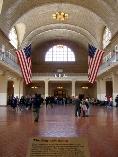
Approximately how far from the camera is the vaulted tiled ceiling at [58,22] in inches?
1246

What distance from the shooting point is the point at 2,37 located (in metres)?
33.1

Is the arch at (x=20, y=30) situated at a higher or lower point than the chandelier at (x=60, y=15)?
lower

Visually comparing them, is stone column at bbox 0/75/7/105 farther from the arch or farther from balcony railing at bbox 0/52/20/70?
the arch

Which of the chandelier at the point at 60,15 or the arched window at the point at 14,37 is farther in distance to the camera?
the arched window at the point at 14,37

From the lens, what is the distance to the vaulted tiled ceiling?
Result: 31.6 meters

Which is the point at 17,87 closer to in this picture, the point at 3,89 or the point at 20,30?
the point at 20,30

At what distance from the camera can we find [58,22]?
4216cm

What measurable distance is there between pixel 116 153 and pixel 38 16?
3244 cm

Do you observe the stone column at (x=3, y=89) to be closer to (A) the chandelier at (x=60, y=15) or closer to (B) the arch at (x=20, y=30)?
(B) the arch at (x=20, y=30)

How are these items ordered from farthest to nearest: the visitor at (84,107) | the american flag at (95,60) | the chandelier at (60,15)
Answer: the chandelier at (60,15)
the american flag at (95,60)
the visitor at (84,107)

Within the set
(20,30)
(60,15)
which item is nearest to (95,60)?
(60,15)

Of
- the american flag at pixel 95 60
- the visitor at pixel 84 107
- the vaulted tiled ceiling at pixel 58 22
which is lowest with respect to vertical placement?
the visitor at pixel 84 107

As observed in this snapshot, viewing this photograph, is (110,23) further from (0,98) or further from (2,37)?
(0,98)

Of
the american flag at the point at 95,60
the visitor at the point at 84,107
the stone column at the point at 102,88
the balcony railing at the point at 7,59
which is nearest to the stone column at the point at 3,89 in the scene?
the balcony railing at the point at 7,59
